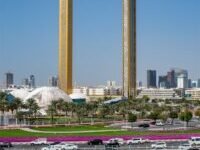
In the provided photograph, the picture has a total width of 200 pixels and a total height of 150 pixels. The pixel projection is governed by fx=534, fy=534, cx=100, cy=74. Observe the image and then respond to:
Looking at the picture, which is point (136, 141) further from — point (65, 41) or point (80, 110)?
point (65, 41)

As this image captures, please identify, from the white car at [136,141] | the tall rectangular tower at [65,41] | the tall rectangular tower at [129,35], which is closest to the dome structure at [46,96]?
the tall rectangular tower at [65,41]

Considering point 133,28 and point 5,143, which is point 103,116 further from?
point 133,28

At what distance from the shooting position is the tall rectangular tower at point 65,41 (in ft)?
510

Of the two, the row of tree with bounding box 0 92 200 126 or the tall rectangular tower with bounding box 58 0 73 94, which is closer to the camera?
the row of tree with bounding box 0 92 200 126

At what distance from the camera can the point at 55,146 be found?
44.2 meters

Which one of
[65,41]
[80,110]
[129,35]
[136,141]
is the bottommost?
[136,141]

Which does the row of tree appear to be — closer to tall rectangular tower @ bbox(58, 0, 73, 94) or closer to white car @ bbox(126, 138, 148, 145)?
white car @ bbox(126, 138, 148, 145)

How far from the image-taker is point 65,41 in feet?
513

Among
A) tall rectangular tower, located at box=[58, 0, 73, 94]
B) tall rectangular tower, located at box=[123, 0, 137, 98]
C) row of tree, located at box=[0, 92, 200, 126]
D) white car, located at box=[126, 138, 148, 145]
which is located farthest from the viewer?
tall rectangular tower, located at box=[123, 0, 137, 98]

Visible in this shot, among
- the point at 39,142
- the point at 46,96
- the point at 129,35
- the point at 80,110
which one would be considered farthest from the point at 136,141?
the point at 129,35

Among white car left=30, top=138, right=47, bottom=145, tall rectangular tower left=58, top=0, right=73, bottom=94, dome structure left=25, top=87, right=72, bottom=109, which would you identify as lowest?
white car left=30, top=138, right=47, bottom=145

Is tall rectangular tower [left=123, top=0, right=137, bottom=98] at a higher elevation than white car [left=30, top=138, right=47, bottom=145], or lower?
higher

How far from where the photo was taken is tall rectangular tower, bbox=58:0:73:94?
155500mm

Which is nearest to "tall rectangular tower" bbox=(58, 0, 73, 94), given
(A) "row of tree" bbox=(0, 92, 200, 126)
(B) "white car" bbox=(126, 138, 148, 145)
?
(A) "row of tree" bbox=(0, 92, 200, 126)
